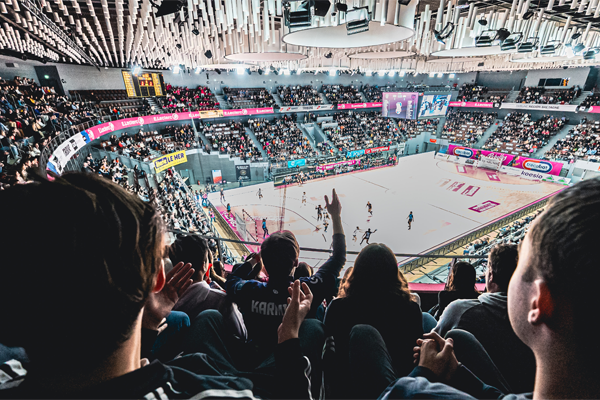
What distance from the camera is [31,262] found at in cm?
64

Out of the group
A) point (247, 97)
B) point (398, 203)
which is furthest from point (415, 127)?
point (398, 203)

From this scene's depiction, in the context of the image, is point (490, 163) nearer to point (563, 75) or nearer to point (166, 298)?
point (563, 75)

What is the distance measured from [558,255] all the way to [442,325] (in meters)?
1.63

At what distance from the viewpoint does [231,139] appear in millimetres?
26688

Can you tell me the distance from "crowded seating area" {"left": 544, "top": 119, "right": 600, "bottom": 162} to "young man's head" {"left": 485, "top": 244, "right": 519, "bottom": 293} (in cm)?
3046

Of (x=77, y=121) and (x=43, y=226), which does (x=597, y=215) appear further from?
(x=77, y=121)

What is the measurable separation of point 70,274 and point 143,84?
22369mm

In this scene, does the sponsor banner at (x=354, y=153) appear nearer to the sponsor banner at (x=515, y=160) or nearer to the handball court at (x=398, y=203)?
the handball court at (x=398, y=203)

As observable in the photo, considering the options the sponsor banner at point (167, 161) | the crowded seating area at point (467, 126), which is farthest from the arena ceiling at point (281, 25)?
the crowded seating area at point (467, 126)

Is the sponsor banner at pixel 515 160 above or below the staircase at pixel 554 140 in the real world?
Answer: below

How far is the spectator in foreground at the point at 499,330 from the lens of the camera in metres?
1.75

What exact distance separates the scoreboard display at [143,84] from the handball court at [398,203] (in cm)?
841

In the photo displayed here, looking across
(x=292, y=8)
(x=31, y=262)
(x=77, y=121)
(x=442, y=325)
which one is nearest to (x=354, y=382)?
(x=442, y=325)

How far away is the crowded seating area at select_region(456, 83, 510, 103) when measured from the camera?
35688mm
